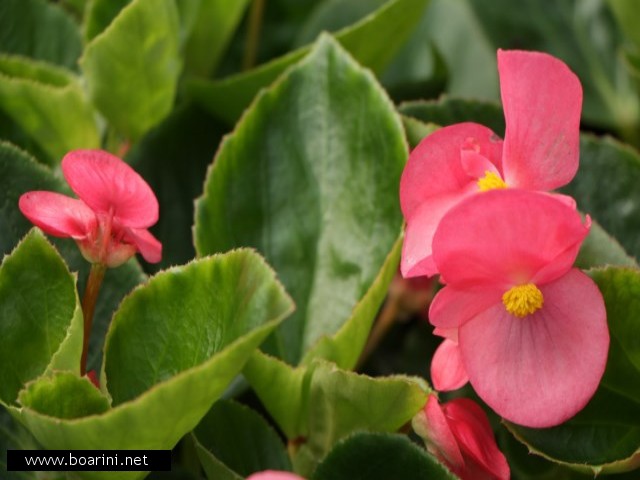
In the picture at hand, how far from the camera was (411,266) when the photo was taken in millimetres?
486

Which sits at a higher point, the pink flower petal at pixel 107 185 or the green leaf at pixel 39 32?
the pink flower petal at pixel 107 185

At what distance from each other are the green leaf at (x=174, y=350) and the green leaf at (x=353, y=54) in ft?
0.94

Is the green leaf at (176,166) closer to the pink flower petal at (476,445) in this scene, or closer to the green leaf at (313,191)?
the green leaf at (313,191)

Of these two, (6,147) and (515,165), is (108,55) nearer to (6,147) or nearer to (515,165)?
(6,147)

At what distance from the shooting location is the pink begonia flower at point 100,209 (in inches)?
20.1

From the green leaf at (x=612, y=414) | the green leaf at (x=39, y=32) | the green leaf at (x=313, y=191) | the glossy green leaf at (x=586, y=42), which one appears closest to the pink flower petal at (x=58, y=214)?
the green leaf at (x=313, y=191)

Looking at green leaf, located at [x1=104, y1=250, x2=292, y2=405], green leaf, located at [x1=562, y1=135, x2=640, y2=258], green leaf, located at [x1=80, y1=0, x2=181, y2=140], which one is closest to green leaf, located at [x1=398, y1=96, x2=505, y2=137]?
green leaf, located at [x1=562, y1=135, x2=640, y2=258]

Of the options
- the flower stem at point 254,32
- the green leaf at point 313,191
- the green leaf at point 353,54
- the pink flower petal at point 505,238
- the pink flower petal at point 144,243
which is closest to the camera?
the pink flower petal at point 505,238

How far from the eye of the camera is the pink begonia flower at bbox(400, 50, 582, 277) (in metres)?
0.47

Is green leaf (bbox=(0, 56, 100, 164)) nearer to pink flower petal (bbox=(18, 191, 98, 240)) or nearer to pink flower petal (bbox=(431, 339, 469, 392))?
pink flower petal (bbox=(18, 191, 98, 240))

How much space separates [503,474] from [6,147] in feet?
1.11

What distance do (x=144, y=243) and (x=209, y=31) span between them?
38 cm

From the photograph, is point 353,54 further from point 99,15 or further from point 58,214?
point 58,214

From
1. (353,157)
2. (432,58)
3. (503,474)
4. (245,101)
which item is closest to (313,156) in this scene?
(353,157)
